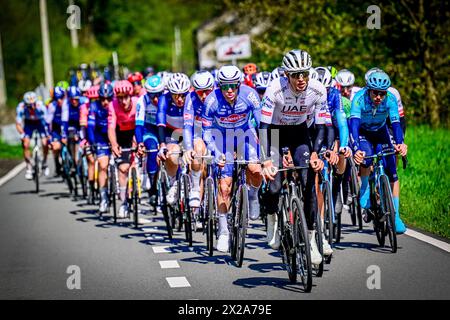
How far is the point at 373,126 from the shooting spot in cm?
1056

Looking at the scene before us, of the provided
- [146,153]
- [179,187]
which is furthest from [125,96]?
[179,187]

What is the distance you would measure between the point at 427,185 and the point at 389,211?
4732 millimetres

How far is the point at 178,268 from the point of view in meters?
9.39

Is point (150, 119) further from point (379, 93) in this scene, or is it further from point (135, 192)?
point (379, 93)

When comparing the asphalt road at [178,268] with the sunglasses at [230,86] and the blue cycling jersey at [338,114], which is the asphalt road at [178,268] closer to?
the blue cycling jersey at [338,114]

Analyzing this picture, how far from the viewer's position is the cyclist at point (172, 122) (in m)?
11.4

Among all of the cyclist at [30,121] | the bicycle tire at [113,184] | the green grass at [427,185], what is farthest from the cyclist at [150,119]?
the cyclist at [30,121]

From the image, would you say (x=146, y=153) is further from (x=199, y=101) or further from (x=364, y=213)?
(x=364, y=213)

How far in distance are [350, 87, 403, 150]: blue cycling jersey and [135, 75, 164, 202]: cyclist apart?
304 centimetres

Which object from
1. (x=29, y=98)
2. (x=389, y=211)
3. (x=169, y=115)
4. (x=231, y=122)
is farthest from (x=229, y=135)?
(x=29, y=98)

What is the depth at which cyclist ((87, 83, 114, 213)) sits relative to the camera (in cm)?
1409

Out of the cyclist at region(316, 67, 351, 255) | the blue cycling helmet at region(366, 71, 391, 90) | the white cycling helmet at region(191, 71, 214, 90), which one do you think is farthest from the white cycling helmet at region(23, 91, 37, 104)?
the blue cycling helmet at region(366, 71, 391, 90)
